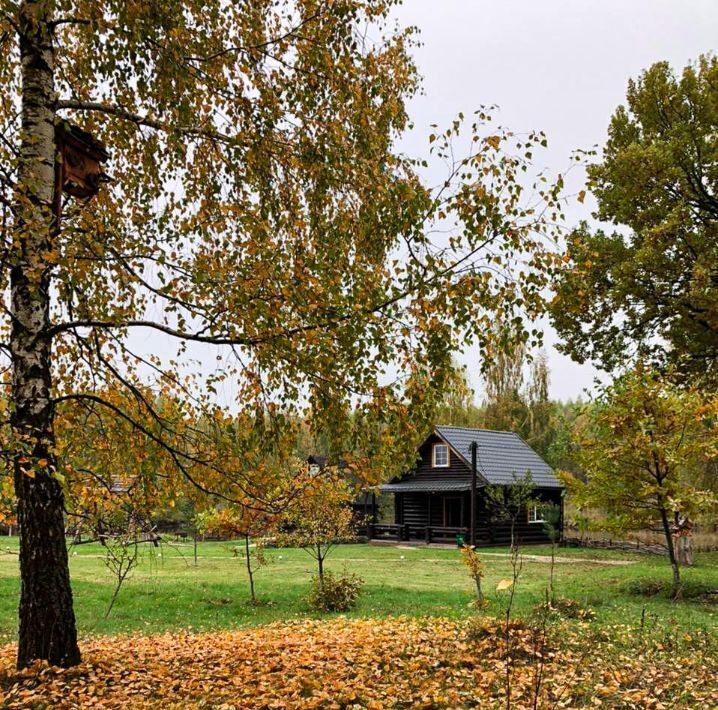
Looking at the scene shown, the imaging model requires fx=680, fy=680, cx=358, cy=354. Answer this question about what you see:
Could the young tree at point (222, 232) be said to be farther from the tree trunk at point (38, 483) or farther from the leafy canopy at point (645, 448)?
the leafy canopy at point (645, 448)

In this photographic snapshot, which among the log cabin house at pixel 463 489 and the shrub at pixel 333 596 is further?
the log cabin house at pixel 463 489

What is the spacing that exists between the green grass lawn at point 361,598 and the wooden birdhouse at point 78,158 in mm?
5097

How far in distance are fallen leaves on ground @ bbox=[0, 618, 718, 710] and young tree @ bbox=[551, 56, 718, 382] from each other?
8623 millimetres

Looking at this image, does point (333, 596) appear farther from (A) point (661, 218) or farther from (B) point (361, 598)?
(A) point (661, 218)

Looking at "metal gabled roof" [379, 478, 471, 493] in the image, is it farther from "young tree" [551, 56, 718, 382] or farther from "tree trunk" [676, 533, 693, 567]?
"young tree" [551, 56, 718, 382]

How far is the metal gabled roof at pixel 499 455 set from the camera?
29375 mm

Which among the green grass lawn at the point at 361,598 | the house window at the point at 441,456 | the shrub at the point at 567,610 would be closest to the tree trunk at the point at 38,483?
the green grass lawn at the point at 361,598

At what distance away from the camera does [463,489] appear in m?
28.3

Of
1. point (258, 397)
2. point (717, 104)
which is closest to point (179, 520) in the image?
point (717, 104)

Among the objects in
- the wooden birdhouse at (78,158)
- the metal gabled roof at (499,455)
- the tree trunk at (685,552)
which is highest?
the wooden birdhouse at (78,158)

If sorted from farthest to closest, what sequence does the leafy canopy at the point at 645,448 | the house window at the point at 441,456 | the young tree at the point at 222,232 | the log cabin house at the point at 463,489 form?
the house window at the point at 441,456 → the log cabin house at the point at 463,489 → the leafy canopy at the point at 645,448 → the young tree at the point at 222,232

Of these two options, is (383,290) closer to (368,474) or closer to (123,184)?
(368,474)

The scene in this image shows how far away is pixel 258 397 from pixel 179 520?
34.6 metres

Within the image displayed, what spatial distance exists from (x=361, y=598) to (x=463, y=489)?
15452mm
